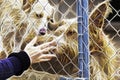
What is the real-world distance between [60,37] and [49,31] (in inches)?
4.0

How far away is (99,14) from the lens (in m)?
1.76

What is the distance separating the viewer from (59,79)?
74.5 inches

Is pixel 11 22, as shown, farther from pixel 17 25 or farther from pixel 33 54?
pixel 33 54

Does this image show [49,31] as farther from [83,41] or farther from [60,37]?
[83,41]

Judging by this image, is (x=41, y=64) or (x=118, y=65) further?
(x=41, y=64)

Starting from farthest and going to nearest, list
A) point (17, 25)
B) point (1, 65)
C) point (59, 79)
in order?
point (17, 25)
point (59, 79)
point (1, 65)

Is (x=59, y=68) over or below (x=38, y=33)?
below

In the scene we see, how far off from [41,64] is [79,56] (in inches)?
14.6

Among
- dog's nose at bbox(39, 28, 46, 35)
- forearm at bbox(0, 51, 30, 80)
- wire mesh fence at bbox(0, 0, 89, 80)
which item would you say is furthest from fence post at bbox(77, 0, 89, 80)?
forearm at bbox(0, 51, 30, 80)

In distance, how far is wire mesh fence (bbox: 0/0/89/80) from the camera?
73.5 inches

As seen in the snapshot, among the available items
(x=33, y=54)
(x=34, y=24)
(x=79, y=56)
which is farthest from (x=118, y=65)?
(x=34, y=24)

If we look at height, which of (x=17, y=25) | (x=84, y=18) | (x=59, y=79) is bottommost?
(x=59, y=79)

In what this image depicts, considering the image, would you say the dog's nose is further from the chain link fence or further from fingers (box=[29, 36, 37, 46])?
the chain link fence

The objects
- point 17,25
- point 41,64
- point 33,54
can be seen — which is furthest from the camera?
point 17,25
